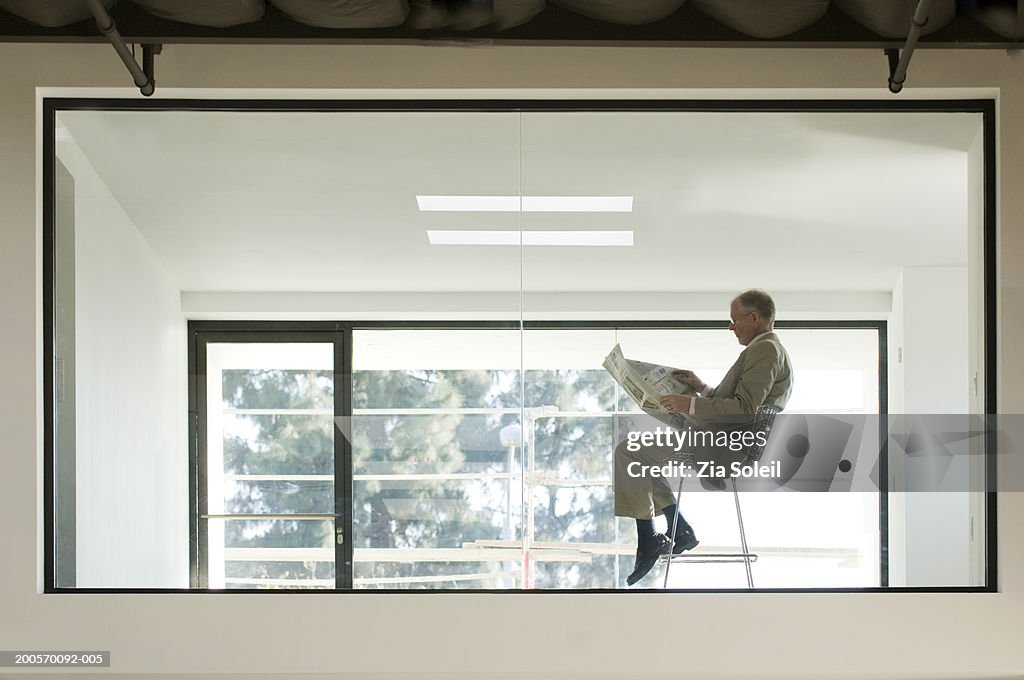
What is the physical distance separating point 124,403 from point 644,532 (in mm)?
2191

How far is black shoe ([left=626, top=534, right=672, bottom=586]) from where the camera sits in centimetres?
416

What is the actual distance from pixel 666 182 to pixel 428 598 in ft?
6.44

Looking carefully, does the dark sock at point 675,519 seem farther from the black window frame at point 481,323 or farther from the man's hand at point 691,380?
the man's hand at point 691,380

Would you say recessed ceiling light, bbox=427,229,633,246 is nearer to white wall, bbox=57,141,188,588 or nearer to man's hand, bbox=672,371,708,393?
man's hand, bbox=672,371,708,393

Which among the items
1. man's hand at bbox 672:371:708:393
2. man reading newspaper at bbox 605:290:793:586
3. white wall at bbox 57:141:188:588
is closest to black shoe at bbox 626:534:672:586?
man reading newspaper at bbox 605:290:793:586

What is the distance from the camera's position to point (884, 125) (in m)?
4.24

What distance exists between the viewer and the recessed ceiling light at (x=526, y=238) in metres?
4.20

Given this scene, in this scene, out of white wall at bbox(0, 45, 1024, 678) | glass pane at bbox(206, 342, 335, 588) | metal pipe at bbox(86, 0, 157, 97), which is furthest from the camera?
glass pane at bbox(206, 342, 335, 588)

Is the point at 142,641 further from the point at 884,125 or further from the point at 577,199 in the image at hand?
the point at 884,125

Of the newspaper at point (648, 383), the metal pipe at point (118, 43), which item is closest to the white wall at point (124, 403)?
the metal pipe at point (118, 43)

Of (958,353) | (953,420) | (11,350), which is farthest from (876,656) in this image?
(11,350)

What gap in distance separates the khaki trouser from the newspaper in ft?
0.46

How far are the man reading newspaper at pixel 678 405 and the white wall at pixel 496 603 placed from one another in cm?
28

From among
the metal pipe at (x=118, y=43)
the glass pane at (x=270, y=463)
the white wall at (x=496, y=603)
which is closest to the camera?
the metal pipe at (x=118, y=43)
